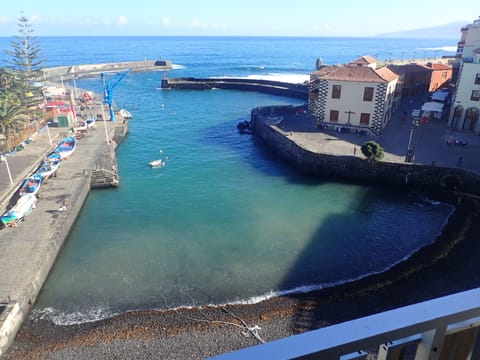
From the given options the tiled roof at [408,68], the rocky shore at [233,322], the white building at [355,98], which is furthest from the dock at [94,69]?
the rocky shore at [233,322]

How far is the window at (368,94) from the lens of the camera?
28.5 meters

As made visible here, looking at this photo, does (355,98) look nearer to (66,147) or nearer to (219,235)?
(219,235)

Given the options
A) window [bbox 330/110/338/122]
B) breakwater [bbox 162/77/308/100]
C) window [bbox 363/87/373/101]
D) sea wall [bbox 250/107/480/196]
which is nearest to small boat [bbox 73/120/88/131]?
sea wall [bbox 250/107/480/196]

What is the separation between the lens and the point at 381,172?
944 inches

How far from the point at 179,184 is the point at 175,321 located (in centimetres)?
1290

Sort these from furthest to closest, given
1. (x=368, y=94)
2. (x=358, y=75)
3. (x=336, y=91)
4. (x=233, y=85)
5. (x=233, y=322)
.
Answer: (x=233, y=85), (x=336, y=91), (x=358, y=75), (x=368, y=94), (x=233, y=322)

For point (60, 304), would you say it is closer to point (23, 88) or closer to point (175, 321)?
point (175, 321)

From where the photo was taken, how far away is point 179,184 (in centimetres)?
2498

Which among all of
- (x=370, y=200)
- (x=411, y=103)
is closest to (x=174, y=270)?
(x=370, y=200)

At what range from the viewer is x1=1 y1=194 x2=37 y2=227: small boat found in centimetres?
1734

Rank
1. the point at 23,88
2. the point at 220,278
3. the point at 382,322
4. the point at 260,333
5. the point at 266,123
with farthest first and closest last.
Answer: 1. the point at 23,88
2. the point at 266,123
3. the point at 220,278
4. the point at 260,333
5. the point at 382,322

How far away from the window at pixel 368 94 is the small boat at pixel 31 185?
80.8 feet

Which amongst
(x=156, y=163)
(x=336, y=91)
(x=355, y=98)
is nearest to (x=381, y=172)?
(x=355, y=98)

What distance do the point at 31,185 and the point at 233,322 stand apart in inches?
588
